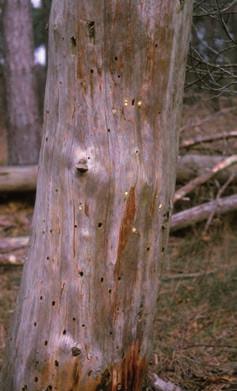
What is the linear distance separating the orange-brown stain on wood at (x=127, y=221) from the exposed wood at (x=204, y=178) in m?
4.10

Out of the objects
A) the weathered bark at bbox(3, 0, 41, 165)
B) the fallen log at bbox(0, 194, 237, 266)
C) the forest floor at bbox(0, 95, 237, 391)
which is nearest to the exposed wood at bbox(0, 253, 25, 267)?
the fallen log at bbox(0, 194, 237, 266)

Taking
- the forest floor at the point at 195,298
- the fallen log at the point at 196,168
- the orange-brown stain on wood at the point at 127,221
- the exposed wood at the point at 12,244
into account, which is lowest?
the forest floor at the point at 195,298

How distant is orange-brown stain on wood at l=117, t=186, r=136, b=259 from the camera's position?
2832 mm

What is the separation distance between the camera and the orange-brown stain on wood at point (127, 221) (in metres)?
2.83

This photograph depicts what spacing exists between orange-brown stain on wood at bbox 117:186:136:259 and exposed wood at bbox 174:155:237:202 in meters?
4.10

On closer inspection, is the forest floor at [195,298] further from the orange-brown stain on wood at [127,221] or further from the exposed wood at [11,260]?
the orange-brown stain on wood at [127,221]

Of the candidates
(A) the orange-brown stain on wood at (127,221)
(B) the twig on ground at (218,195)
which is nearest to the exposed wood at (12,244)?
(B) the twig on ground at (218,195)

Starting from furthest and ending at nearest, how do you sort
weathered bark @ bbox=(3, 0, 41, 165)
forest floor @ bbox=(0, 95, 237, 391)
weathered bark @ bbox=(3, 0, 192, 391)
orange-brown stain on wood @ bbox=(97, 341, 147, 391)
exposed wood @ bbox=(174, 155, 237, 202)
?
weathered bark @ bbox=(3, 0, 41, 165) → exposed wood @ bbox=(174, 155, 237, 202) → forest floor @ bbox=(0, 95, 237, 391) → orange-brown stain on wood @ bbox=(97, 341, 147, 391) → weathered bark @ bbox=(3, 0, 192, 391)

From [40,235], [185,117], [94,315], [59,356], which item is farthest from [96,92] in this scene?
[185,117]

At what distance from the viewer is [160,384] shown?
3.44 m

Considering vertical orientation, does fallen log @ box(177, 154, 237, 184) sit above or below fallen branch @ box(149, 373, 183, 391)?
above

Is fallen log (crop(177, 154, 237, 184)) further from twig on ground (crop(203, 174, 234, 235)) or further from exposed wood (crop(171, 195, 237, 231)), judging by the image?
exposed wood (crop(171, 195, 237, 231))

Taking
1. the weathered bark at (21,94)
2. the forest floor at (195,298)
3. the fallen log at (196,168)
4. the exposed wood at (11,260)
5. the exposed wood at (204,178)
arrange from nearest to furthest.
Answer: the forest floor at (195,298) < the exposed wood at (11,260) < the exposed wood at (204,178) < the fallen log at (196,168) < the weathered bark at (21,94)

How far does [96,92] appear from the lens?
9.09ft
